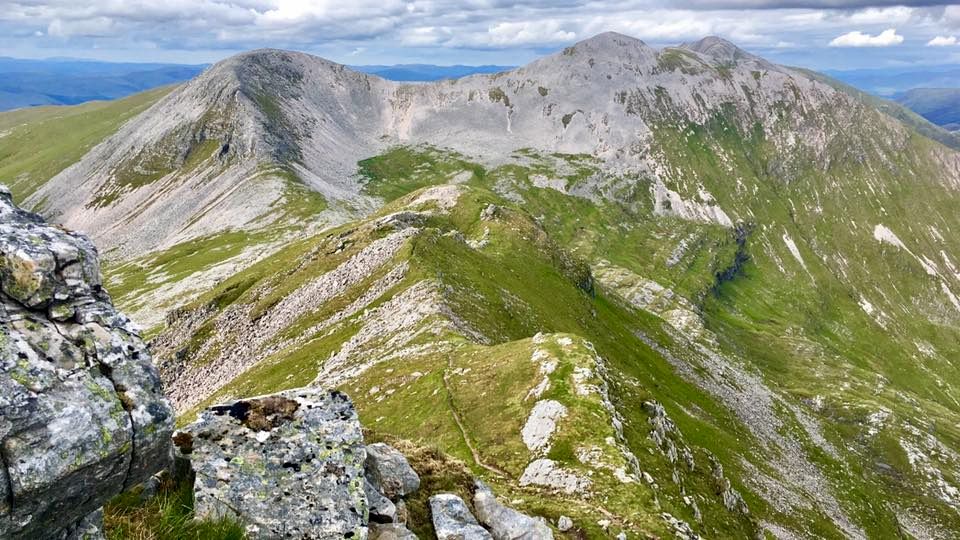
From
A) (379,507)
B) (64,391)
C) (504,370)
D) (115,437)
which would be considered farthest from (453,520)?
(504,370)

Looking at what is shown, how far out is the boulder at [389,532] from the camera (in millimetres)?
16562

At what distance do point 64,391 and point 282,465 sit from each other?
6614 mm

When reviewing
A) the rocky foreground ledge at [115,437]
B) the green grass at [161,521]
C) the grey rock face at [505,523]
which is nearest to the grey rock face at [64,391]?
the rocky foreground ledge at [115,437]

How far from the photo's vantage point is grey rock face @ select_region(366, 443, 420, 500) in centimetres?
1898

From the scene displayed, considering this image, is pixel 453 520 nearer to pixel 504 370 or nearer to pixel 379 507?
pixel 379 507

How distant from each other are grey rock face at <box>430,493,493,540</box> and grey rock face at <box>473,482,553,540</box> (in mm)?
793

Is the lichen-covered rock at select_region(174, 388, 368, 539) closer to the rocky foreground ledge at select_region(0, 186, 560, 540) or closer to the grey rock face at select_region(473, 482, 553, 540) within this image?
the rocky foreground ledge at select_region(0, 186, 560, 540)

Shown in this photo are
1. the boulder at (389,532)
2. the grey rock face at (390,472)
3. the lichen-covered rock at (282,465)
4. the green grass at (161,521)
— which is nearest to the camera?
the green grass at (161,521)

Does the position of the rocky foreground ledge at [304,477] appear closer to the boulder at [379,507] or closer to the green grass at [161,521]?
the boulder at [379,507]

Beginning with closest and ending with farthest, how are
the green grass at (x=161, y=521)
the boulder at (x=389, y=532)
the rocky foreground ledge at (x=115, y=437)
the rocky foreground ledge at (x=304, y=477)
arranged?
1. the rocky foreground ledge at (x=115, y=437)
2. the green grass at (x=161, y=521)
3. the rocky foreground ledge at (x=304, y=477)
4. the boulder at (x=389, y=532)

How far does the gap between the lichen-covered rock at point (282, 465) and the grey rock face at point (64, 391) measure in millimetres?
2799

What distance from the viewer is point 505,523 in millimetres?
20422

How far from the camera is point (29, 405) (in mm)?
10789

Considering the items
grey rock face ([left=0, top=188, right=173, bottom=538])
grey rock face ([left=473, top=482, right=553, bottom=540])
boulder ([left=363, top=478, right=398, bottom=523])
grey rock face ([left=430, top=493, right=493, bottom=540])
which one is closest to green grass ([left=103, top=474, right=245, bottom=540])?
grey rock face ([left=0, top=188, right=173, bottom=538])
